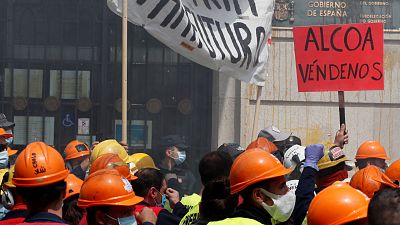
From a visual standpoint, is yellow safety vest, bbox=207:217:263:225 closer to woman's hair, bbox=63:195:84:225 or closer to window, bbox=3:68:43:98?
woman's hair, bbox=63:195:84:225

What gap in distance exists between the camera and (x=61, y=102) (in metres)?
14.8

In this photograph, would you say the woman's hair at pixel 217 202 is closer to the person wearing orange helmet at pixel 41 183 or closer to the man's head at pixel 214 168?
the man's head at pixel 214 168

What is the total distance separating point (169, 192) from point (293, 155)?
1.80 m

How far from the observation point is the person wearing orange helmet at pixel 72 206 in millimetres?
5414

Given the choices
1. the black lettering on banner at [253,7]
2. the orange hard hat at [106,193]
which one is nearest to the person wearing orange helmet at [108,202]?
the orange hard hat at [106,193]

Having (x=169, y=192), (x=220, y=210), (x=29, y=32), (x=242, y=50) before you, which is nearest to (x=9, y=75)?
(x=29, y=32)

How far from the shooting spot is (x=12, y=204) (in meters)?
5.55

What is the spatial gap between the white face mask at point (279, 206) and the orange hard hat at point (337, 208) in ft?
1.71

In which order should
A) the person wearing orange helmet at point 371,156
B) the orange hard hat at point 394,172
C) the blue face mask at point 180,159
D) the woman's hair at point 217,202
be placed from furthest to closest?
1. the blue face mask at point 180,159
2. the person wearing orange helmet at point 371,156
3. the orange hard hat at point 394,172
4. the woman's hair at point 217,202

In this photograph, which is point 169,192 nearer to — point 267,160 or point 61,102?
point 267,160

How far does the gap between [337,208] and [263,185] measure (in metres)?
0.71

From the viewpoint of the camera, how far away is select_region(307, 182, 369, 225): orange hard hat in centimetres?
380

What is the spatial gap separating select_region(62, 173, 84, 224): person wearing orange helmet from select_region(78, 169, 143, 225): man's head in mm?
552

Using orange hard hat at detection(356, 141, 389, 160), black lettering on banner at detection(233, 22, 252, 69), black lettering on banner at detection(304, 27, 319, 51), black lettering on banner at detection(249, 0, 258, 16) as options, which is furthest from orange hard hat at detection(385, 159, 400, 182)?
black lettering on banner at detection(249, 0, 258, 16)
